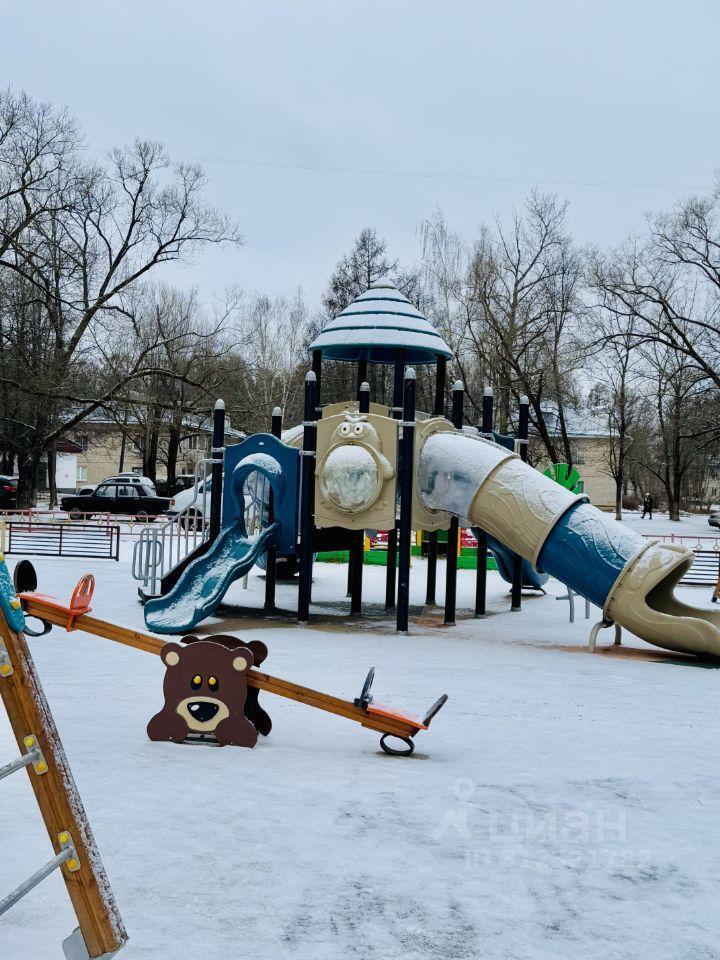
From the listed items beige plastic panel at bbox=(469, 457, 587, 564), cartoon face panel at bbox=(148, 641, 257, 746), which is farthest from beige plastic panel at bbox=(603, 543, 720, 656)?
cartoon face panel at bbox=(148, 641, 257, 746)

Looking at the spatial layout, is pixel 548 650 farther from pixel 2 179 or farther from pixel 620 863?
pixel 2 179

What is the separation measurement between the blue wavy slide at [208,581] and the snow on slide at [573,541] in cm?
255

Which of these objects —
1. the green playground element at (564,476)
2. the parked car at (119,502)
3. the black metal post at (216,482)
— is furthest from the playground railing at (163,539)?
the parked car at (119,502)

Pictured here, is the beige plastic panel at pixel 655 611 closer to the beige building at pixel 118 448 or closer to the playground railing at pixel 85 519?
the playground railing at pixel 85 519

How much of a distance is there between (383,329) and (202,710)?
9.08m

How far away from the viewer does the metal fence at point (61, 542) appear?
21.5 meters

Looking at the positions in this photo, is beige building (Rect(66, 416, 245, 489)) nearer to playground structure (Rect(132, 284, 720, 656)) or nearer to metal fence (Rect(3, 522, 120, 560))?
metal fence (Rect(3, 522, 120, 560))

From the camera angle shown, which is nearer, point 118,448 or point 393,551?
point 393,551

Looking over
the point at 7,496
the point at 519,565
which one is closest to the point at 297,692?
the point at 519,565

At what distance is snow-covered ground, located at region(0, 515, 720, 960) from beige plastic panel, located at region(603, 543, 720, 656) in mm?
1604

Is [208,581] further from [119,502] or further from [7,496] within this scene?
[7,496]

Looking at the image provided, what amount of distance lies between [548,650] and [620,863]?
7.07 meters

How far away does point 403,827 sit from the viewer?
5.04 metres

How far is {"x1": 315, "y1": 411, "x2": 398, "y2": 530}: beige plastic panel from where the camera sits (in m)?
13.0
